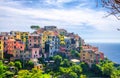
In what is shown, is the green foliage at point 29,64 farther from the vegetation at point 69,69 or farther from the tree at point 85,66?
the tree at point 85,66

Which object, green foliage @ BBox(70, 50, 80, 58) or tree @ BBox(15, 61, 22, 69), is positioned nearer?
tree @ BBox(15, 61, 22, 69)

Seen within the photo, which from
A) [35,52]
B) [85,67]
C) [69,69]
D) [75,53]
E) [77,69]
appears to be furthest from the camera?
[75,53]

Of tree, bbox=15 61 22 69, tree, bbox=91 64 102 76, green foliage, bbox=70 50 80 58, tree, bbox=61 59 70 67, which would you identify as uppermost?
green foliage, bbox=70 50 80 58

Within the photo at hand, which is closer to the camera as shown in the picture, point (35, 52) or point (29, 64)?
point (29, 64)

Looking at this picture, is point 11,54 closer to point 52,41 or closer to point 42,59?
point 42,59

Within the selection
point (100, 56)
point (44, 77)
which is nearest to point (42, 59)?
point (100, 56)

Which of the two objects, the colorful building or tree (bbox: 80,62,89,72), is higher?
the colorful building

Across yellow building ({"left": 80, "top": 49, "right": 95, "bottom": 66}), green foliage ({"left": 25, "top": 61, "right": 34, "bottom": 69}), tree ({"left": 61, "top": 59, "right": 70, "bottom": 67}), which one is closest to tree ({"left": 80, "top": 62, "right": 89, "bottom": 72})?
tree ({"left": 61, "top": 59, "right": 70, "bottom": 67})

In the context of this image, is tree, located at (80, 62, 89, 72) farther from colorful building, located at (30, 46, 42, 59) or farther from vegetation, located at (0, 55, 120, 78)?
colorful building, located at (30, 46, 42, 59)

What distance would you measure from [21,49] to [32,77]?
803 inches

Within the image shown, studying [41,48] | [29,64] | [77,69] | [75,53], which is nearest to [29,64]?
[29,64]

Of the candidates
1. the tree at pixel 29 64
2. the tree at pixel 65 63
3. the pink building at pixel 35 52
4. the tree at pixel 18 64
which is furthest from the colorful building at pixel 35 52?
the tree at pixel 18 64

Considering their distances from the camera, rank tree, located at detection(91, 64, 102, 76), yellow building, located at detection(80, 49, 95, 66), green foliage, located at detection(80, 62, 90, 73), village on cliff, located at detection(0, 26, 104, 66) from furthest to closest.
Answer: yellow building, located at detection(80, 49, 95, 66), village on cliff, located at detection(0, 26, 104, 66), green foliage, located at detection(80, 62, 90, 73), tree, located at detection(91, 64, 102, 76)

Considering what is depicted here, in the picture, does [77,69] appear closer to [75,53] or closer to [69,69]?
[69,69]
